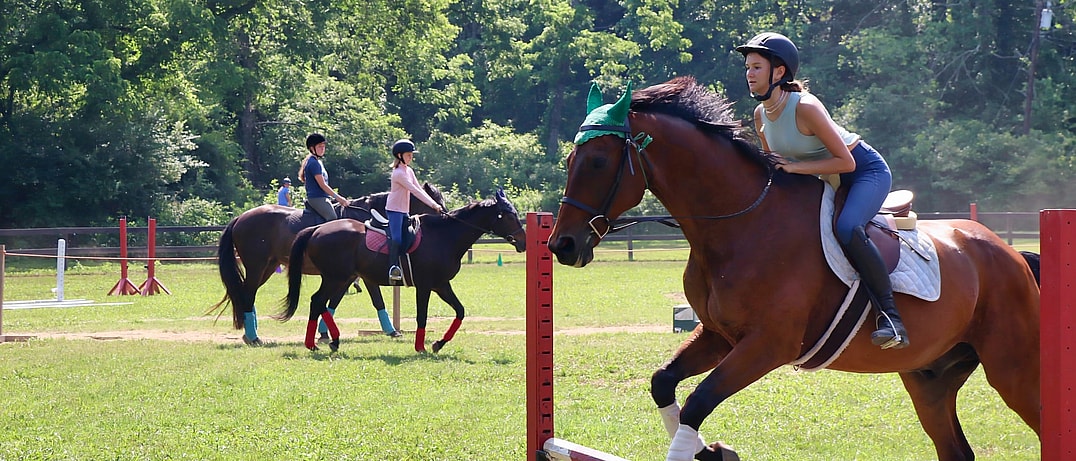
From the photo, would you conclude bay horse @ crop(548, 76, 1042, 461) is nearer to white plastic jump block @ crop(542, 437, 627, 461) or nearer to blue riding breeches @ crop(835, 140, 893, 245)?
blue riding breeches @ crop(835, 140, 893, 245)

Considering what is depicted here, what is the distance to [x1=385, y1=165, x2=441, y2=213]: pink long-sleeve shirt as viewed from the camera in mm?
13383

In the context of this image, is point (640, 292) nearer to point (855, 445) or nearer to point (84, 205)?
point (855, 445)

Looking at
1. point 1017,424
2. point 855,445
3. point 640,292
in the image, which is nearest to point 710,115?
point 855,445

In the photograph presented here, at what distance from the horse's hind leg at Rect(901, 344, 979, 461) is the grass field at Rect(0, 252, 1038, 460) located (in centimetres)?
123

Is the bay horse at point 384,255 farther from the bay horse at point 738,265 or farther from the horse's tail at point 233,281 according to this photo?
the bay horse at point 738,265

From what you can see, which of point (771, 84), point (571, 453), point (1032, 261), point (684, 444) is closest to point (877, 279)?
point (771, 84)

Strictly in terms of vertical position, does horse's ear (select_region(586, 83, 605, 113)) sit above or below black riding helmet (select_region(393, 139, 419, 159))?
below

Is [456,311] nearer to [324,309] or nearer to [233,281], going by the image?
[324,309]

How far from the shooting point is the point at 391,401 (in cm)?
961

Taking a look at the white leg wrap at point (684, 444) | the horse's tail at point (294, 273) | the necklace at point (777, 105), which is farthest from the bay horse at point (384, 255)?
the white leg wrap at point (684, 444)

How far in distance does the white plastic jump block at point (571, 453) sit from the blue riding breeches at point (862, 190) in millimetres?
1615

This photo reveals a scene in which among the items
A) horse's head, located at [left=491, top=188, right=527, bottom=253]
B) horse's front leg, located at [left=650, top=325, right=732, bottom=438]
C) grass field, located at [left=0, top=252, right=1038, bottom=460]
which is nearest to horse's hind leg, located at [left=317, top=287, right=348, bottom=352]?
grass field, located at [left=0, top=252, right=1038, bottom=460]

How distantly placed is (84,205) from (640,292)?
2145 cm

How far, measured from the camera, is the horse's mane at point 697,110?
555 cm
